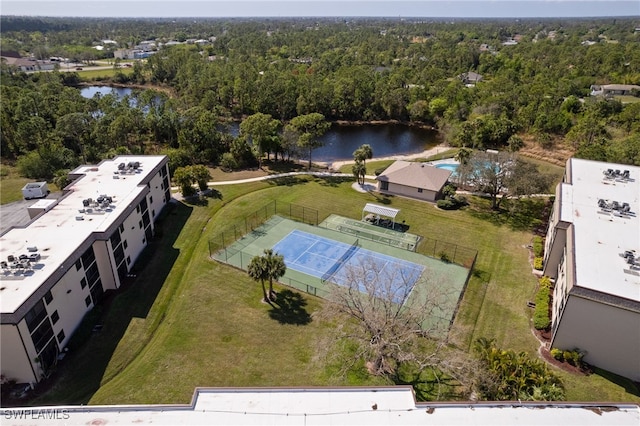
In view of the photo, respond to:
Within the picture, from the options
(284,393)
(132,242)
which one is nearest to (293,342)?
(284,393)

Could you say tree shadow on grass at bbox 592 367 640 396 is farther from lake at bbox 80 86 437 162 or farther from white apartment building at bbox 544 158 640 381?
lake at bbox 80 86 437 162

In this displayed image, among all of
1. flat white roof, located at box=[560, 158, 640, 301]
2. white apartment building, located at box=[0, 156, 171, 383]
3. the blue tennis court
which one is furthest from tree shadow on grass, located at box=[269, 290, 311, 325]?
flat white roof, located at box=[560, 158, 640, 301]

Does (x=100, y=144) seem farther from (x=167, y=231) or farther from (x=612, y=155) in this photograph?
(x=612, y=155)

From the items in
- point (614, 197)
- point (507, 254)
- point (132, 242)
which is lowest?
point (507, 254)

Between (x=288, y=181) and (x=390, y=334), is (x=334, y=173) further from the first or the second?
(x=390, y=334)

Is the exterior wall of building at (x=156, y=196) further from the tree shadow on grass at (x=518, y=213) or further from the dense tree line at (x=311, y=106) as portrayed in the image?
the tree shadow on grass at (x=518, y=213)

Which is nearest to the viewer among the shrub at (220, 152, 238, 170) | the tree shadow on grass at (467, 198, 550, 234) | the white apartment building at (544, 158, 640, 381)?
the white apartment building at (544, 158, 640, 381)

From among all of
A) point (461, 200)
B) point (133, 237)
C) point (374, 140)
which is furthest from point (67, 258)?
point (374, 140)
